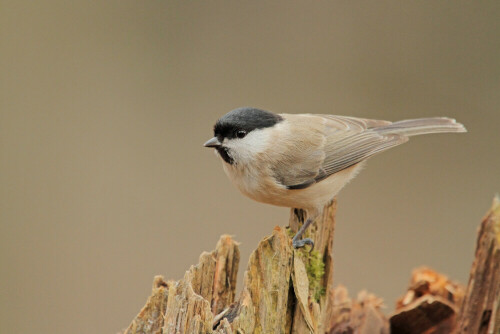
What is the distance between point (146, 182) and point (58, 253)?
131 cm

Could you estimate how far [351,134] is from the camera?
4535 millimetres

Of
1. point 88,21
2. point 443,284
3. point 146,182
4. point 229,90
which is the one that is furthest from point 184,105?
point 443,284

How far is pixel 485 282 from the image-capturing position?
3.20 m

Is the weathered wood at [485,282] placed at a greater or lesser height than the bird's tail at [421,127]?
lesser

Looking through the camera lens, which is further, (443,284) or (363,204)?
(363,204)

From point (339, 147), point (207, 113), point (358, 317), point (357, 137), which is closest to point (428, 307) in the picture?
point (358, 317)

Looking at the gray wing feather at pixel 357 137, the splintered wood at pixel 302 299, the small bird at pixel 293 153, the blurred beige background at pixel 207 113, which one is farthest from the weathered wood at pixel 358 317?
the blurred beige background at pixel 207 113

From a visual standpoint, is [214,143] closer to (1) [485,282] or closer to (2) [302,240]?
(2) [302,240]

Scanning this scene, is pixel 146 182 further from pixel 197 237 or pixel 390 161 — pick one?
pixel 390 161

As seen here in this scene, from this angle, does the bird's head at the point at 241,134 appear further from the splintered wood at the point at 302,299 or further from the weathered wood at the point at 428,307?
the weathered wood at the point at 428,307

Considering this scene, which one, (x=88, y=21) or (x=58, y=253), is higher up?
(x=88, y=21)

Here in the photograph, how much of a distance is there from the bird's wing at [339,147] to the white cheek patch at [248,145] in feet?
0.90

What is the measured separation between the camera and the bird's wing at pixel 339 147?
13.5ft

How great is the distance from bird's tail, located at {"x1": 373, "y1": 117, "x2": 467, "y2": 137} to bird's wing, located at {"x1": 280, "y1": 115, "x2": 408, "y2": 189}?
66 millimetres
